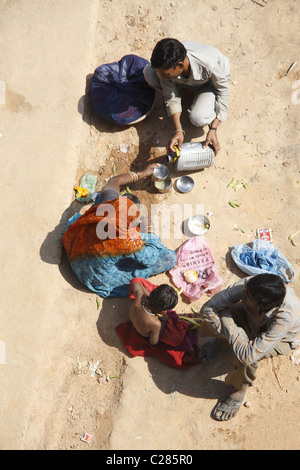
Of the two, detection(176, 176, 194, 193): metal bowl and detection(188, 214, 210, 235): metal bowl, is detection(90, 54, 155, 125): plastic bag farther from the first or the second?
detection(188, 214, 210, 235): metal bowl

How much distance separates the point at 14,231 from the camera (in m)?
4.04

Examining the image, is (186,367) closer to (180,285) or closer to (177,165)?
(180,285)

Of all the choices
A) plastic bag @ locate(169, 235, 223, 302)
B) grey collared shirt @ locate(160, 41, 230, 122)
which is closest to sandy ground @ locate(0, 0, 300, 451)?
plastic bag @ locate(169, 235, 223, 302)

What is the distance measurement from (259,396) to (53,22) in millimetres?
5223

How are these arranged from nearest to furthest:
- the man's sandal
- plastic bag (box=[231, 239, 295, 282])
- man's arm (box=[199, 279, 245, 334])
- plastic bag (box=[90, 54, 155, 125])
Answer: man's arm (box=[199, 279, 245, 334]) < the man's sandal < plastic bag (box=[231, 239, 295, 282]) < plastic bag (box=[90, 54, 155, 125])

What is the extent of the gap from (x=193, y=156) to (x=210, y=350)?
2194mm

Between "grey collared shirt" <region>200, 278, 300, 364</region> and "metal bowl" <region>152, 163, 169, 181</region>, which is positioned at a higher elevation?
"metal bowl" <region>152, 163, 169, 181</region>

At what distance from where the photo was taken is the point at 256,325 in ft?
10.6

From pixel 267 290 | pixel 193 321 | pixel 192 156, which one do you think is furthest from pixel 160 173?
pixel 267 290

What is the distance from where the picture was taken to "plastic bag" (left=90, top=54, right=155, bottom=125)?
15.4 feet

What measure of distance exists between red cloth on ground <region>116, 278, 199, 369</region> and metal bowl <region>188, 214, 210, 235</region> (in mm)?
918

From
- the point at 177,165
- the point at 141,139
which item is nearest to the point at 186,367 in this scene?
the point at 177,165

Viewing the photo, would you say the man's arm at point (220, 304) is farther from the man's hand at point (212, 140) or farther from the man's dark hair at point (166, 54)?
the man's dark hair at point (166, 54)

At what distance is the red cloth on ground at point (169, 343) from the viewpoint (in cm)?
350
